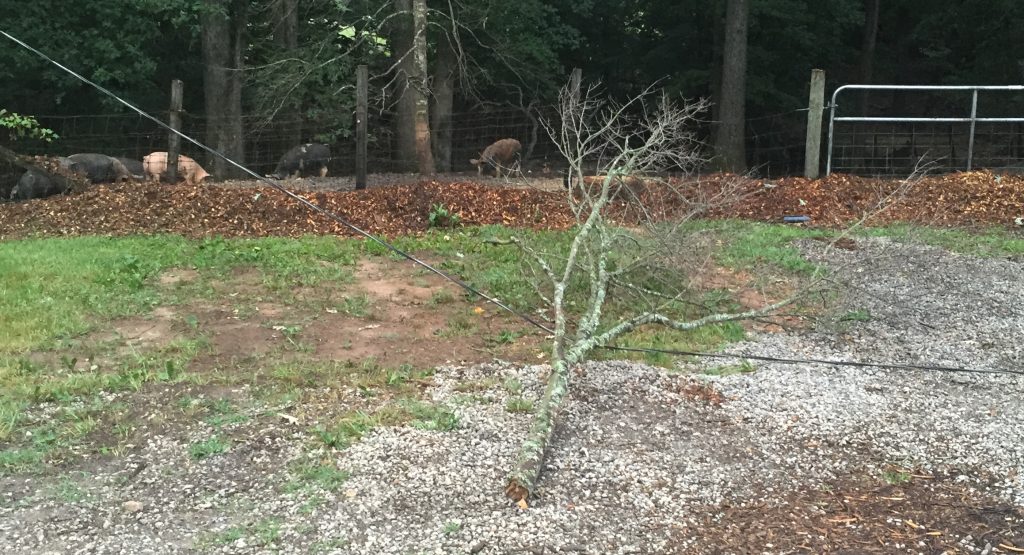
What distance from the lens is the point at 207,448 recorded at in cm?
398

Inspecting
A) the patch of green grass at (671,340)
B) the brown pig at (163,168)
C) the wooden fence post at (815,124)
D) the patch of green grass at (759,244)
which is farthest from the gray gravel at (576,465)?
the brown pig at (163,168)

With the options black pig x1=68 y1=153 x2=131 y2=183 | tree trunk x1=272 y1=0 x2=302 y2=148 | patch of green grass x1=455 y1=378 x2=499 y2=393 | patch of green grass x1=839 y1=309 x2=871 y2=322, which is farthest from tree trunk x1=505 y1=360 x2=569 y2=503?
tree trunk x1=272 y1=0 x2=302 y2=148

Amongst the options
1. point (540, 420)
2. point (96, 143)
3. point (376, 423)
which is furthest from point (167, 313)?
point (96, 143)

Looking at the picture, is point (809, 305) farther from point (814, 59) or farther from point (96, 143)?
point (814, 59)

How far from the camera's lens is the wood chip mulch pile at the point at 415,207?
9289 mm

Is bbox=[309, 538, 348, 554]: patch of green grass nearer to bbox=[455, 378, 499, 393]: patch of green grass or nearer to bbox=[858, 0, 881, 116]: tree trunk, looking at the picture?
bbox=[455, 378, 499, 393]: patch of green grass

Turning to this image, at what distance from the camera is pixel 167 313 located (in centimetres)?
613

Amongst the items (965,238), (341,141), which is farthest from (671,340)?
(341,141)

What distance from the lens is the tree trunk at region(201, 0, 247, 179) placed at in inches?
582

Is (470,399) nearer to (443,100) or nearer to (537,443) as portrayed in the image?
(537,443)

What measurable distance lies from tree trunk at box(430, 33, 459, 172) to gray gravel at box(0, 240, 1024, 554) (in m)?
10.8

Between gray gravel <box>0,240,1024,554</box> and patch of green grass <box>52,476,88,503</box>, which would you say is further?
patch of green grass <box>52,476,88,503</box>

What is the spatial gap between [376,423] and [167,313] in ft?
8.58

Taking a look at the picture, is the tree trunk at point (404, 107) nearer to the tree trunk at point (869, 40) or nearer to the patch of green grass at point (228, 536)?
the tree trunk at point (869, 40)
